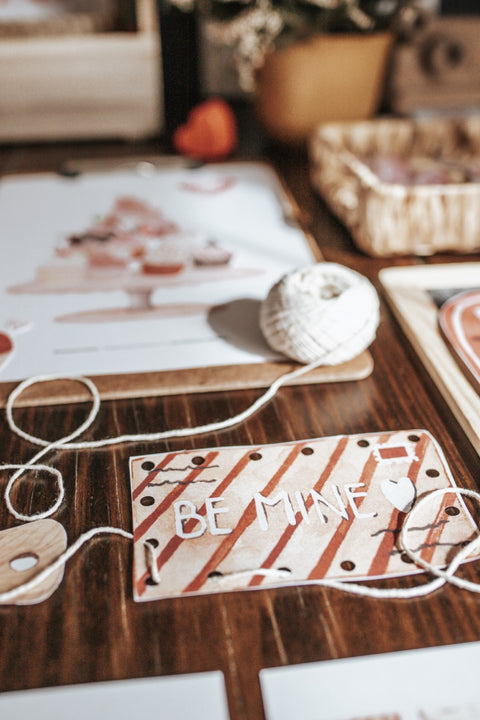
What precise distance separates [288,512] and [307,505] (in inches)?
0.6

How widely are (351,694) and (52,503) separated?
237 millimetres

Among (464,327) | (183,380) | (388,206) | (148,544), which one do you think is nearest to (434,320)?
(464,327)

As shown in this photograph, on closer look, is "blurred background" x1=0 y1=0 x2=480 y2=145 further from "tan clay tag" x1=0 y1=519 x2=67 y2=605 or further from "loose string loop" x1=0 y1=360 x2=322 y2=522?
"tan clay tag" x1=0 y1=519 x2=67 y2=605

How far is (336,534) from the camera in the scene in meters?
0.45

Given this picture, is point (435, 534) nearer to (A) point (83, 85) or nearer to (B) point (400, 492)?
(B) point (400, 492)

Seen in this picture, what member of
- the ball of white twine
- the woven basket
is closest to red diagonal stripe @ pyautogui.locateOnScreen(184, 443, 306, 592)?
the ball of white twine

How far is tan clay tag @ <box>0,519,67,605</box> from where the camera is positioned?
416 mm

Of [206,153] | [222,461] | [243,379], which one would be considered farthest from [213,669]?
[206,153]

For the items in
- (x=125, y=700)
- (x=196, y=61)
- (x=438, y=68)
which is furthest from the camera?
(x=196, y=61)

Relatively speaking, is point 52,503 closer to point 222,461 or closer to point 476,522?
point 222,461

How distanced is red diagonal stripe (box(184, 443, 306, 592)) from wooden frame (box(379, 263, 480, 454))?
0.15 m

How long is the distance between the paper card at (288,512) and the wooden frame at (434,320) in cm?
5

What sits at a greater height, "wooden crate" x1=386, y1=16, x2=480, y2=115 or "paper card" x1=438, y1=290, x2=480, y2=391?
"wooden crate" x1=386, y1=16, x2=480, y2=115

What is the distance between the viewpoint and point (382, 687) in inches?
14.5
